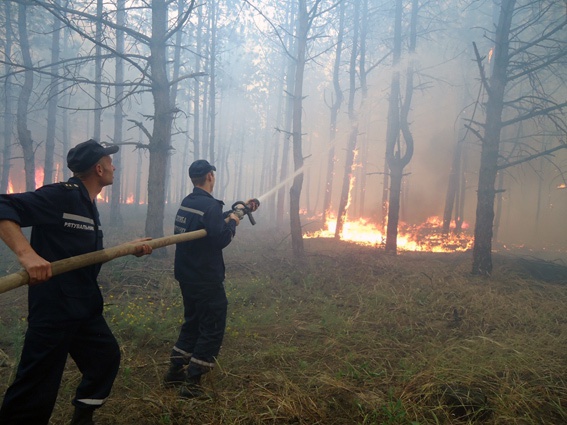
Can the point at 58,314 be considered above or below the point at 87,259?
below

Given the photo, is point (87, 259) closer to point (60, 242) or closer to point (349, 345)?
point (60, 242)

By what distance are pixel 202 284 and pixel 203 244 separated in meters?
0.41

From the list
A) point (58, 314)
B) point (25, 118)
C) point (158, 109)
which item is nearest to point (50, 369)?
point (58, 314)

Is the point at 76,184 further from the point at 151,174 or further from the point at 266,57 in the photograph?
the point at 266,57

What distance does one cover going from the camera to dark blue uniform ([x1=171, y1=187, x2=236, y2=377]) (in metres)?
3.64

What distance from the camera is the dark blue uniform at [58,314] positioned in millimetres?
2329

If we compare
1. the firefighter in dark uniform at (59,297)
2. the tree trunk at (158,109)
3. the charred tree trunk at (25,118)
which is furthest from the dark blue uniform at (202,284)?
the charred tree trunk at (25,118)

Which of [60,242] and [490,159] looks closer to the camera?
[60,242]

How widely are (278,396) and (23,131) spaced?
13970 millimetres

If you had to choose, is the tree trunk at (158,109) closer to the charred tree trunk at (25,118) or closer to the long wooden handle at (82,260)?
the charred tree trunk at (25,118)

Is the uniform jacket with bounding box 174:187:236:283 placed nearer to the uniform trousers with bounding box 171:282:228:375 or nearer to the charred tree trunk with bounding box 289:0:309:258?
the uniform trousers with bounding box 171:282:228:375

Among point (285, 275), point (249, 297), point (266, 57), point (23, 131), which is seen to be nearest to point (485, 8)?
point (266, 57)

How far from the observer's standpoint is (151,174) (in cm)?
987

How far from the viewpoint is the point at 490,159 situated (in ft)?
28.6
